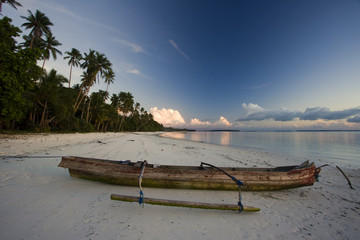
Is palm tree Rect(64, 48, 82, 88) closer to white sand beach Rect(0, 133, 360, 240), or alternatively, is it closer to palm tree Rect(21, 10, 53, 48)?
palm tree Rect(21, 10, 53, 48)

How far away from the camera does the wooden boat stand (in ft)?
12.9

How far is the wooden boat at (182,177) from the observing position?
3.93 metres

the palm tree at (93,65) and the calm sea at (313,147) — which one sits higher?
the palm tree at (93,65)

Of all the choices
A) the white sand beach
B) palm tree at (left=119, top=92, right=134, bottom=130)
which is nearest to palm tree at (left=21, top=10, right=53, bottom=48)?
Result: palm tree at (left=119, top=92, right=134, bottom=130)

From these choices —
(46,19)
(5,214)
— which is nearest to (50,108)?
(46,19)

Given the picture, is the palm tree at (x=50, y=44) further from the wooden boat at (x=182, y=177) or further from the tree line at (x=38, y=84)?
the wooden boat at (x=182, y=177)

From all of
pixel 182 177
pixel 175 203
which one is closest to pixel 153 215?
pixel 175 203

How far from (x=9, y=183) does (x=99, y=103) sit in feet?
124

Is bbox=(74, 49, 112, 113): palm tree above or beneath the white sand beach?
above

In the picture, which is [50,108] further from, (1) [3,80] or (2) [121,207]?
(2) [121,207]

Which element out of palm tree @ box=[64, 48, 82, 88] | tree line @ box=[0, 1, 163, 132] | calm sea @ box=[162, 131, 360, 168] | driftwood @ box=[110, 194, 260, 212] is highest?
palm tree @ box=[64, 48, 82, 88]

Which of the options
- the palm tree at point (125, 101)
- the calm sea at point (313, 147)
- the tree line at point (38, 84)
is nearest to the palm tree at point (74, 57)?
the tree line at point (38, 84)

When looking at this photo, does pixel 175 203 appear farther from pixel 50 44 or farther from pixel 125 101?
pixel 125 101

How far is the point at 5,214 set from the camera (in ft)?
8.64
